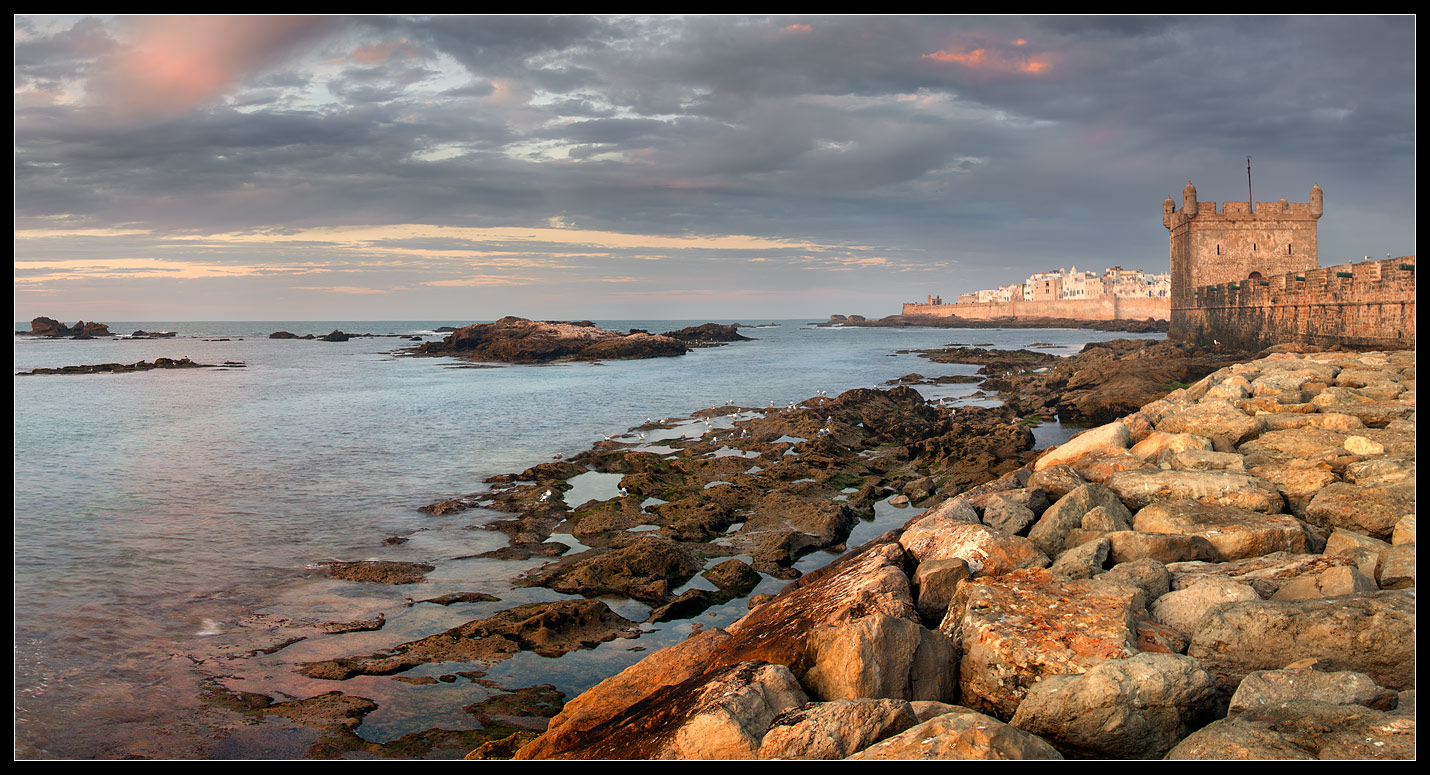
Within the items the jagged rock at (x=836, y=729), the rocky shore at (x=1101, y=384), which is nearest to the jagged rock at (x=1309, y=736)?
the jagged rock at (x=836, y=729)

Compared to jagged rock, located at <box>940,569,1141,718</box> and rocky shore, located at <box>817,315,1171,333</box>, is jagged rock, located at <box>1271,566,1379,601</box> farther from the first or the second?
rocky shore, located at <box>817,315,1171,333</box>

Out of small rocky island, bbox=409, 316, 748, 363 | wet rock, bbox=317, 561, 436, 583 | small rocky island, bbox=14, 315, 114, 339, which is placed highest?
small rocky island, bbox=14, 315, 114, 339

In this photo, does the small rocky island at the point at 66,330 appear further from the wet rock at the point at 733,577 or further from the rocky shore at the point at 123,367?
the wet rock at the point at 733,577

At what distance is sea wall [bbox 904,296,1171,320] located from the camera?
10594cm

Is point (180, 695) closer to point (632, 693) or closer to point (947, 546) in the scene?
point (632, 693)

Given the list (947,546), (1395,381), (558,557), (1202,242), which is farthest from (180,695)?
(1202,242)

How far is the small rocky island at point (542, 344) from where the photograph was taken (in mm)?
57531

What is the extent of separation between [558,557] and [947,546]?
5.17 m

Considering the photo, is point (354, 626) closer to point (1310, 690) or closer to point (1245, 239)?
point (1310, 690)

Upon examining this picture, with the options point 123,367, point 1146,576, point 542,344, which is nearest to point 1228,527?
point 1146,576

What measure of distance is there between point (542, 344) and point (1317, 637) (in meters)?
56.5

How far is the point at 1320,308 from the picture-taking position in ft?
92.0

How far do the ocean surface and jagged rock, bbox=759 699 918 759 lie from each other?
299 cm

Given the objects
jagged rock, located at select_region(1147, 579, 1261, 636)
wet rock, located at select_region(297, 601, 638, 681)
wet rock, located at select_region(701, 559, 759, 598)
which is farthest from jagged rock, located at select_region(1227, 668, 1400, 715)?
wet rock, located at select_region(701, 559, 759, 598)
